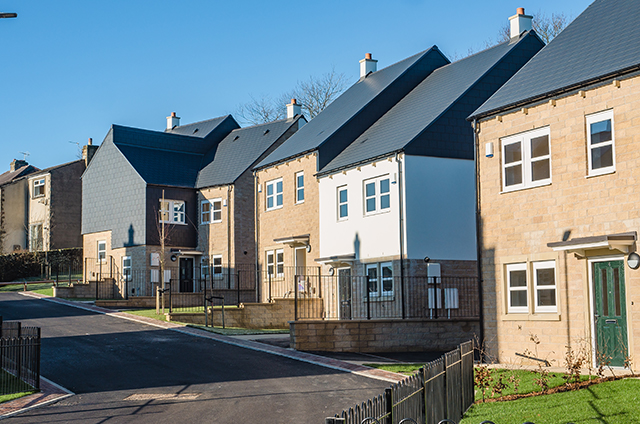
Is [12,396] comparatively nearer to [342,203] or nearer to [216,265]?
[342,203]

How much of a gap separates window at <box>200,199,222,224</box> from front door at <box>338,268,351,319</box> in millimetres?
12782

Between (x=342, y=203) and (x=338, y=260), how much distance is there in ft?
8.16

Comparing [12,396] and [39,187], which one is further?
[39,187]

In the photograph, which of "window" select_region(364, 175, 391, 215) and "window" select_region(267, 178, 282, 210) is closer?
"window" select_region(364, 175, 391, 215)

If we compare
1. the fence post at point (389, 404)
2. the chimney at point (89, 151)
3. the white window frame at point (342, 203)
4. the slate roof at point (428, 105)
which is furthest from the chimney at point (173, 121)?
the fence post at point (389, 404)

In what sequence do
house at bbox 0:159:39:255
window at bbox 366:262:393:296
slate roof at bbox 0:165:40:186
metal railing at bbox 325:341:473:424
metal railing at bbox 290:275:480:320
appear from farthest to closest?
slate roof at bbox 0:165:40:186 → house at bbox 0:159:39:255 → window at bbox 366:262:393:296 → metal railing at bbox 290:275:480:320 → metal railing at bbox 325:341:473:424

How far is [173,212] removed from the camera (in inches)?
1629

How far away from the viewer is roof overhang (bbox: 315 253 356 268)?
92.6 ft

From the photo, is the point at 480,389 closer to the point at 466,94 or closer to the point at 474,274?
the point at 474,274

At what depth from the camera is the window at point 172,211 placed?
40.8 metres

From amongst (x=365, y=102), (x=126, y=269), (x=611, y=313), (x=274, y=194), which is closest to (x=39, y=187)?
(x=126, y=269)

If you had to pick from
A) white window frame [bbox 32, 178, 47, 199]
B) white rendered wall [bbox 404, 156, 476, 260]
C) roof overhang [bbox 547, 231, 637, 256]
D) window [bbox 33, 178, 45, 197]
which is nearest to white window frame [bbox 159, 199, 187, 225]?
white window frame [bbox 32, 178, 47, 199]

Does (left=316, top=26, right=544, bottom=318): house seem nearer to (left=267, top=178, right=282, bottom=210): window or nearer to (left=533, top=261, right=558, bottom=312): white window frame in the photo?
(left=267, top=178, right=282, bottom=210): window

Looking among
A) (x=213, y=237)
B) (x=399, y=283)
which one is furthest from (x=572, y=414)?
(x=213, y=237)
